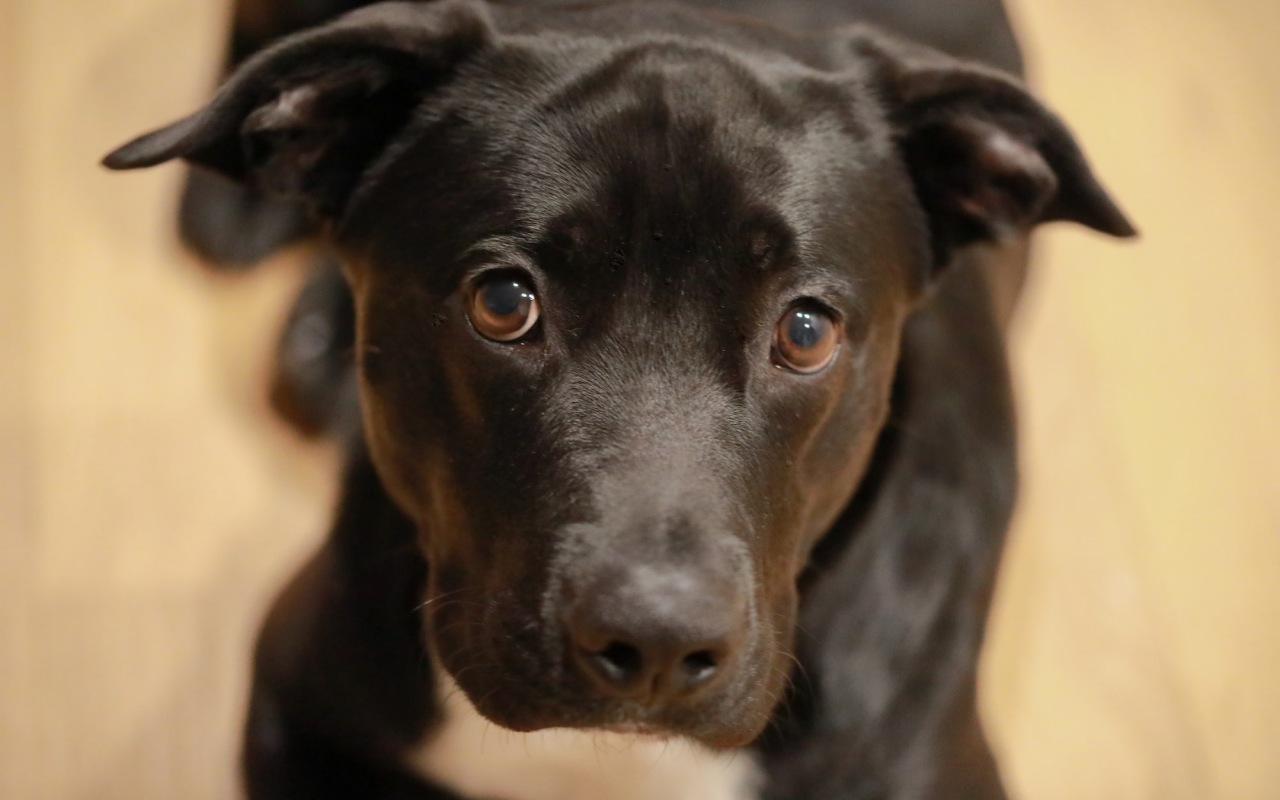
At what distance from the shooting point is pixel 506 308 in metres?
1.35

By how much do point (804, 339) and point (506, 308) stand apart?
12.4 inches

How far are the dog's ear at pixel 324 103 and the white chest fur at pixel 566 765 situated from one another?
0.68m

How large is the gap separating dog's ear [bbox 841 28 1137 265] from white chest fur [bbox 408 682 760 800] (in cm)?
71

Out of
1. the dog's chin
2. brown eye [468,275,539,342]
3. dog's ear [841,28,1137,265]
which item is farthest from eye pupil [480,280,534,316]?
dog's ear [841,28,1137,265]

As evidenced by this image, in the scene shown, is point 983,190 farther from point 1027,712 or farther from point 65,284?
point 65,284

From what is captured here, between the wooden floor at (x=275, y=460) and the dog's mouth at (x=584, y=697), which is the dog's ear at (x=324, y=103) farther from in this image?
the wooden floor at (x=275, y=460)

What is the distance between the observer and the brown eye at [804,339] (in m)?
1.39

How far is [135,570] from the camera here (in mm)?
2262

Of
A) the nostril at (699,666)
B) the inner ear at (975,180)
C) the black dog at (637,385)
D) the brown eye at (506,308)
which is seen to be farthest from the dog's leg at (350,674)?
the inner ear at (975,180)

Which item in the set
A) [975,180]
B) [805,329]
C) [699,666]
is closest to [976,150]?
[975,180]

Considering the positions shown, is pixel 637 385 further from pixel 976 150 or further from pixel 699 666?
pixel 976 150

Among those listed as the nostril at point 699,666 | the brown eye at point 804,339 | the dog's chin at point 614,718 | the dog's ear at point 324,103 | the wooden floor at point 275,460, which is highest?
the dog's ear at point 324,103

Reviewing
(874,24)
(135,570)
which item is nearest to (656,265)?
(874,24)

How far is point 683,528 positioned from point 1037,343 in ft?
5.51
